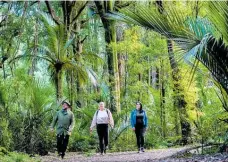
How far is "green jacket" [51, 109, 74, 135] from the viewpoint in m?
12.7

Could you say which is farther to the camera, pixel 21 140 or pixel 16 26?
pixel 16 26

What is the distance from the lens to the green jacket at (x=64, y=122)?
12688mm

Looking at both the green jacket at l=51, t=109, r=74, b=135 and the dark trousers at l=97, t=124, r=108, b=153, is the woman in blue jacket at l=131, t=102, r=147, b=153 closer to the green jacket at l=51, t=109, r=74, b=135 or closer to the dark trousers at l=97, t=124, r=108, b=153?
the dark trousers at l=97, t=124, r=108, b=153

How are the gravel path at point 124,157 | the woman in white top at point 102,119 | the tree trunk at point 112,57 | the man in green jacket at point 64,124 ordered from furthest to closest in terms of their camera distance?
the tree trunk at point 112,57
the woman in white top at point 102,119
the man in green jacket at point 64,124
the gravel path at point 124,157

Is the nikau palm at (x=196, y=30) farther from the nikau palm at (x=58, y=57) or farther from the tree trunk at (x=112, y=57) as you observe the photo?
the tree trunk at (x=112, y=57)

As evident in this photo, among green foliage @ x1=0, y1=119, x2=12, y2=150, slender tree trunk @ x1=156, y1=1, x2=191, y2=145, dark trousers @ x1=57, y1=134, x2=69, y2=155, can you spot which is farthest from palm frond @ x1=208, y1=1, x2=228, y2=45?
slender tree trunk @ x1=156, y1=1, x2=191, y2=145

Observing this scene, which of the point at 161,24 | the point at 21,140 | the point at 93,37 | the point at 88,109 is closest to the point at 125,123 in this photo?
the point at 88,109

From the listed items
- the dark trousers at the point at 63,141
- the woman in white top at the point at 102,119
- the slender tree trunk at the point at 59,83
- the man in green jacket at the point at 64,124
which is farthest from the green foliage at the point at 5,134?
the slender tree trunk at the point at 59,83

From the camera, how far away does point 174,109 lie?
754 inches

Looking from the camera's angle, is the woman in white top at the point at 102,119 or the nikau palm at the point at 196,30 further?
the woman in white top at the point at 102,119

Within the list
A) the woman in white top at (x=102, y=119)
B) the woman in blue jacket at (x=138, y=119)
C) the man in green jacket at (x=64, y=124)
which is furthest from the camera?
the woman in blue jacket at (x=138, y=119)

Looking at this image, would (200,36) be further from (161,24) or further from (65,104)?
(65,104)

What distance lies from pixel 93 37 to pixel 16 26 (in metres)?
12.7

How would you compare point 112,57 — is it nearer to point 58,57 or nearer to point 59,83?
point 59,83
